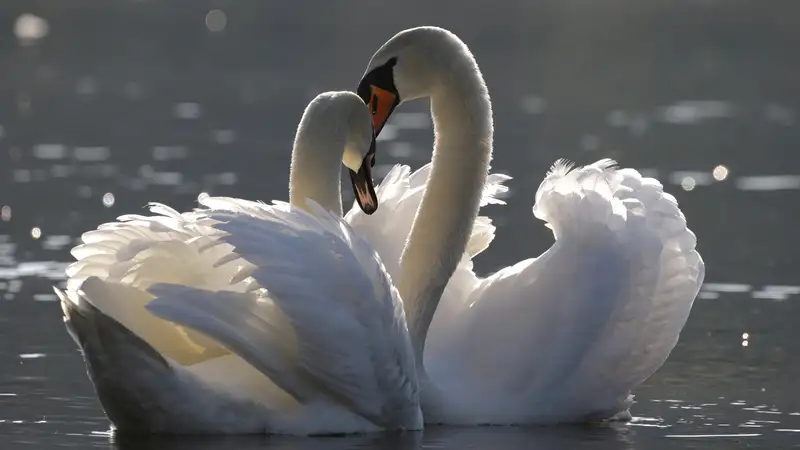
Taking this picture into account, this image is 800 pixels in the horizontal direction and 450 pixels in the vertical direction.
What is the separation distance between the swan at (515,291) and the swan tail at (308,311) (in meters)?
0.71

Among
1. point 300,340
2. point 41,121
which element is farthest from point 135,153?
point 300,340

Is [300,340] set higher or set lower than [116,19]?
lower

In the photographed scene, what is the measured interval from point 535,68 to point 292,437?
28.9 m

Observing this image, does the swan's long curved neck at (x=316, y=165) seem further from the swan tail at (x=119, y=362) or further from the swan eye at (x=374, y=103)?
the swan tail at (x=119, y=362)

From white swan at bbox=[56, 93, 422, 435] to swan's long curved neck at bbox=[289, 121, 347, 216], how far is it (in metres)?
0.29

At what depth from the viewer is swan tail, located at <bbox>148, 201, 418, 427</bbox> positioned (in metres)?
7.62

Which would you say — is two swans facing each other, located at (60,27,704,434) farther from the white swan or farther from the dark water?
the dark water

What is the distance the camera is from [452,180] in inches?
356

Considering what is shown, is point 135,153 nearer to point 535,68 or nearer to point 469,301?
point 469,301

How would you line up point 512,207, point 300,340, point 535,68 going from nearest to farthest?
1. point 300,340
2. point 512,207
3. point 535,68

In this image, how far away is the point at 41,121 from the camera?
24250mm

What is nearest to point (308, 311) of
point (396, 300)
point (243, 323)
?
point (243, 323)

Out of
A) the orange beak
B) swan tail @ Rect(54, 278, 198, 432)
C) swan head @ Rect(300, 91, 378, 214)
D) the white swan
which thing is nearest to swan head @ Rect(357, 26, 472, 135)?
the orange beak

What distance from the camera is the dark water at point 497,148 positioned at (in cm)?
889
